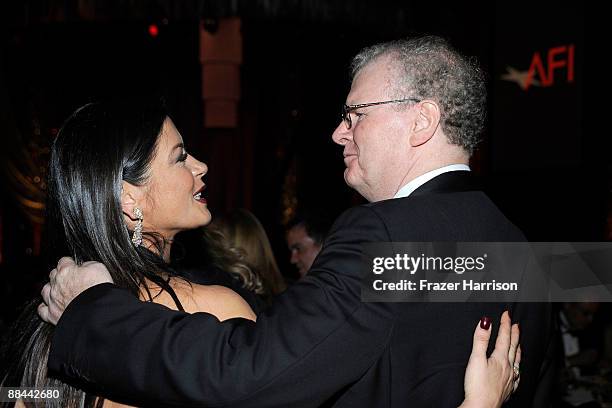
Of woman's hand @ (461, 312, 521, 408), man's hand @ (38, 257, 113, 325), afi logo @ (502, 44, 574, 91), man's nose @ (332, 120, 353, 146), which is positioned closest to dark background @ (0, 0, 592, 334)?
afi logo @ (502, 44, 574, 91)

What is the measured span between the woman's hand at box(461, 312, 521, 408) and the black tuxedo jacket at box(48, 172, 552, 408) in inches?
1.0

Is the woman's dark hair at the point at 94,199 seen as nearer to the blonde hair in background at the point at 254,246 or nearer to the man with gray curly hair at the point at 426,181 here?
the man with gray curly hair at the point at 426,181

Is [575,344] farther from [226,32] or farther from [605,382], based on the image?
[226,32]

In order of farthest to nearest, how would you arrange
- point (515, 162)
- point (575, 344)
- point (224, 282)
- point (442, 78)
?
point (515, 162) < point (575, 344) < point (224, 282) < point (442, 78)

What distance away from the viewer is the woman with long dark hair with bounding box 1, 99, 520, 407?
1.53 meters

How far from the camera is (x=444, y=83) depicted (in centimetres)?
150

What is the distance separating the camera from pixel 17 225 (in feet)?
27.9

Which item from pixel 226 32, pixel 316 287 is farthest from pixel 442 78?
pixel 226 32

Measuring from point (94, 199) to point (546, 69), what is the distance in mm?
4025

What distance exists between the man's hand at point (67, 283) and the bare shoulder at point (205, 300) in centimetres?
14

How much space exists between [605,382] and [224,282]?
2106mm

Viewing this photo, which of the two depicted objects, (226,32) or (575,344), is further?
(226,32)

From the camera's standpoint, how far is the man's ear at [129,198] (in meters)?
1.61

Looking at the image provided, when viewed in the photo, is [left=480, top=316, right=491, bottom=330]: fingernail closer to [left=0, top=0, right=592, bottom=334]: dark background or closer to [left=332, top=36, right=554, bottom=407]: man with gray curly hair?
[left=332, top=36, right=554, bottom=407]: man with gray curly hair
